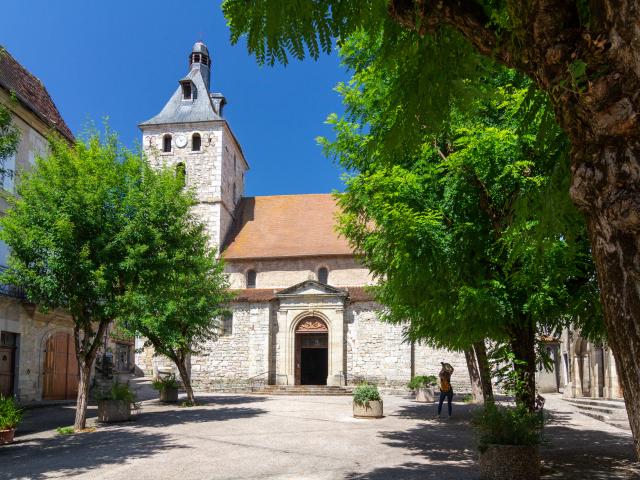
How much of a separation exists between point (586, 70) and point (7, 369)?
811 inches

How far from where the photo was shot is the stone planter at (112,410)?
15.5 m

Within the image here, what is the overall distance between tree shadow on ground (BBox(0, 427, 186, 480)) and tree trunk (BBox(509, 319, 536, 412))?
6422mm

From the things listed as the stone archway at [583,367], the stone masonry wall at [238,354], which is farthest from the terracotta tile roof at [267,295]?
the stone archway at [583,367]

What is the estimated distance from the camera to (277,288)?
33.0 m

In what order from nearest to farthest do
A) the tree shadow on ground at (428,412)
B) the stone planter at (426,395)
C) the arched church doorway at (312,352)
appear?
the tree shadow on ground at (428,412) → the stone planter at (426,395) → the arched church doorway at (312,352)

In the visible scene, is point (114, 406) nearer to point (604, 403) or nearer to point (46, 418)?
point (46, 418)

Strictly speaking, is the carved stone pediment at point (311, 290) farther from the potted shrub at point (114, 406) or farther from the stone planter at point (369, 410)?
the potted shrub at point (114, 406)

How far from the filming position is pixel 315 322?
3134cm

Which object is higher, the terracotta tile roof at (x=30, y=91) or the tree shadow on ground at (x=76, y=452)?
the terracotta tile roof at (x=30, y=91)

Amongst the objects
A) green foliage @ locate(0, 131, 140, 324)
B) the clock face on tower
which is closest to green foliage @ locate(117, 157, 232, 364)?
green foliage @ locate(0, 131, 140, 324)

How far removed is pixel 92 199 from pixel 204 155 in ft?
72.6

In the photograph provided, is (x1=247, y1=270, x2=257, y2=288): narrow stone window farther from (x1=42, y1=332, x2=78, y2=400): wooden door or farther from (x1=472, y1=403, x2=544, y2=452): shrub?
(x1=472, y1=403, x2=544, y2=452): shrub

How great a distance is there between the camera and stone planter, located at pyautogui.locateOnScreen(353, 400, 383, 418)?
16.5m

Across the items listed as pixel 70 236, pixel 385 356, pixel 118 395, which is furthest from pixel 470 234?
pixel 385 356
